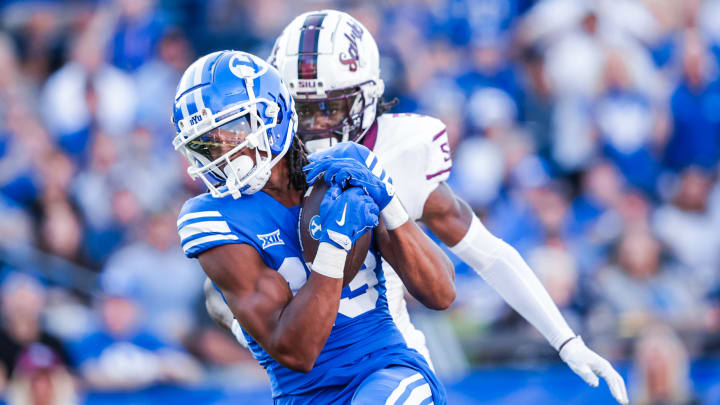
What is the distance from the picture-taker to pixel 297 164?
11.3 ft

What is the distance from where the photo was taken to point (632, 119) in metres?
8.46

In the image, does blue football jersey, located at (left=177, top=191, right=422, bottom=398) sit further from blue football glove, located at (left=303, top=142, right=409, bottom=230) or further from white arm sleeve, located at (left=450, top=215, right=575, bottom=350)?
white arm sleeve, located at (left=450, top=215, right=575, bottom=350)

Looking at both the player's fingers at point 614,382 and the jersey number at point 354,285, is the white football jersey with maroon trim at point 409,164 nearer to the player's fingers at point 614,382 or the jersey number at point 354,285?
the jersey number at point 354,285

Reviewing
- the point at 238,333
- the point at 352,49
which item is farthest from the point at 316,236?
the point at 352,49

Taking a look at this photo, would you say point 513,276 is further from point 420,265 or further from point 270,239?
point 270,239

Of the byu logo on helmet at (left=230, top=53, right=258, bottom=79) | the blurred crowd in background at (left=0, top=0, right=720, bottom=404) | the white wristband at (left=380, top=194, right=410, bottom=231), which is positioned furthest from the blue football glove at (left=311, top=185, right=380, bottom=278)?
the blurred crowd in background at (left=0, top=0, right=720, bottom=404)

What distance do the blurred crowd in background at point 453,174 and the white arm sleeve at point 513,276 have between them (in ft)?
7.04

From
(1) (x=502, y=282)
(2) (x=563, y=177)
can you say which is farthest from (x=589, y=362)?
(2) (x=563, y=177)

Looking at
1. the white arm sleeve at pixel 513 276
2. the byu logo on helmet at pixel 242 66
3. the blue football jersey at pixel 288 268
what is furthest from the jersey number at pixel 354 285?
the white arm sleeve at pixel 513 276

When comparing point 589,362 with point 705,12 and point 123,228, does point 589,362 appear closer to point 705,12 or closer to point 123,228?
point 123,228

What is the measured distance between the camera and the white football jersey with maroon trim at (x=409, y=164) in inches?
152

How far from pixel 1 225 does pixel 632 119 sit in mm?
5226

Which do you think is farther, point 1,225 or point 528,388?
point 1,225

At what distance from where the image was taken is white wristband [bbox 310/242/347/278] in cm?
303
